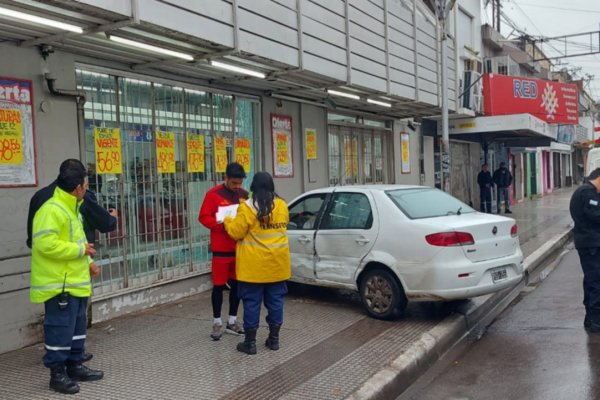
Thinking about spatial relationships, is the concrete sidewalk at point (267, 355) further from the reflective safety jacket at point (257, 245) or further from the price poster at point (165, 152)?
the price poster at point (165, 152)

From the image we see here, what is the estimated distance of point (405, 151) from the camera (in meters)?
14.7

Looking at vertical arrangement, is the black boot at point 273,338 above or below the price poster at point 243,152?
below

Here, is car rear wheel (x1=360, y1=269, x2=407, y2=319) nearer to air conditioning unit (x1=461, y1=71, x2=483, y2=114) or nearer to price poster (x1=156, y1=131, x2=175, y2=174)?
price poster (x1=156, y1=131, x2=175, y2=174)

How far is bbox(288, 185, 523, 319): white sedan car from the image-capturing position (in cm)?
600

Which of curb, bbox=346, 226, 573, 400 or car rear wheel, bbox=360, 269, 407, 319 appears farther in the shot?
car rear wheel, bbox=360, 269, 407, 319

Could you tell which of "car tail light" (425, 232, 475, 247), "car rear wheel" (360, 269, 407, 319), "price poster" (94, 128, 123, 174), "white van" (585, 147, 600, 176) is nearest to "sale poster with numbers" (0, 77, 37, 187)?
"price poster" (94, 128, 123, 174)

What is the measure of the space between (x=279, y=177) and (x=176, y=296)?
2930mm

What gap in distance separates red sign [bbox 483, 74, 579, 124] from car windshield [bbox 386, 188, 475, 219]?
10.5m

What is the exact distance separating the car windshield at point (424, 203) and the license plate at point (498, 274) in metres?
0.79

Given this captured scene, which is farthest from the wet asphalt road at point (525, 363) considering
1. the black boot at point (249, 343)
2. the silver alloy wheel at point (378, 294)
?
the black boot at point (249, 343)

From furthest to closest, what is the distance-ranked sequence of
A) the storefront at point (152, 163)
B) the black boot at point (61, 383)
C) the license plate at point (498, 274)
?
the storefront at point (152, 163) → the license plate at point (498, 274) → the black boot at point (61, 383)

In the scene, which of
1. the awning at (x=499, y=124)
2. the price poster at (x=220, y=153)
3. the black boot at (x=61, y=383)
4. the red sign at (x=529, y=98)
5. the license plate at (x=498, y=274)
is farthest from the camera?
the red sign at (x=529, y=98)

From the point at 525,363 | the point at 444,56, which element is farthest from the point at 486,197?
the point at 525,363

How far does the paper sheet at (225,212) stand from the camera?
5.43 metres
